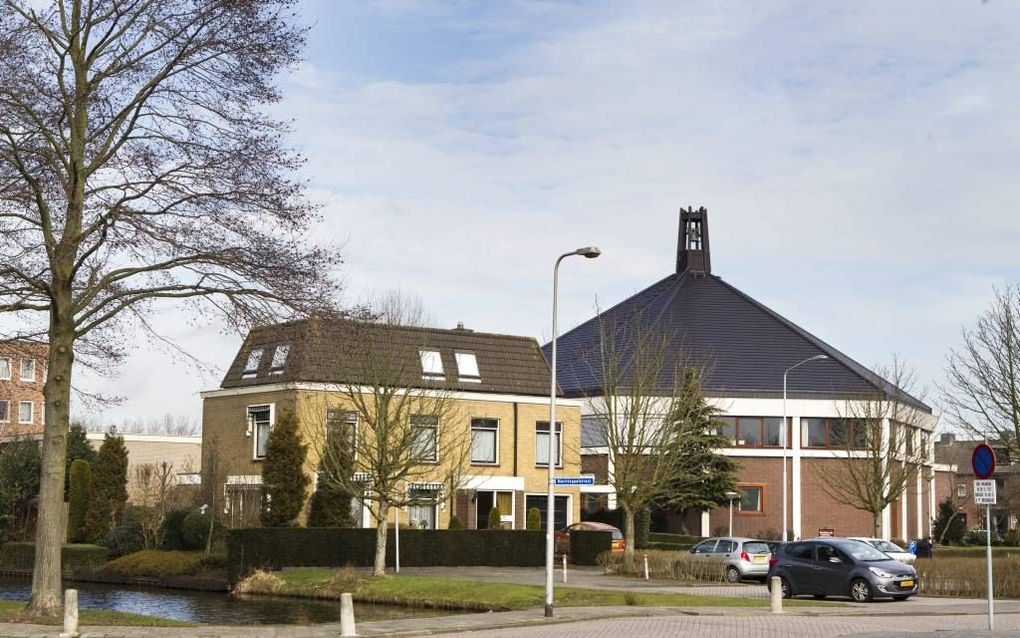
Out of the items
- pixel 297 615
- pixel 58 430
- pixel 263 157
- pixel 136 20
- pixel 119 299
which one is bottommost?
pixel 297 615

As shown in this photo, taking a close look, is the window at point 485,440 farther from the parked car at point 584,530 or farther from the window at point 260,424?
the window at point 260,424

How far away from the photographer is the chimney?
86.9 metres

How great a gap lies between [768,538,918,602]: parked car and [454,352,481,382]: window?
68.8 ft

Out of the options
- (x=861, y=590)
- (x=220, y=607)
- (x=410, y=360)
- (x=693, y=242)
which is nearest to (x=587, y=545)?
(x=410, y=360)

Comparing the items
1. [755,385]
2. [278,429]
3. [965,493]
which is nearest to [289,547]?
[278,429]

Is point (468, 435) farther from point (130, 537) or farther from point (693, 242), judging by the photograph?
point (693, 242)

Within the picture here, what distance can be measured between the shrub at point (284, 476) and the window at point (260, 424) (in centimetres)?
494

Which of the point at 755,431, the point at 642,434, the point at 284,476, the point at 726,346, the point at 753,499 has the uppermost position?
the point at 726,346

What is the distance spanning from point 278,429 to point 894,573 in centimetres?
2180

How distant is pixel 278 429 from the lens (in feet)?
146

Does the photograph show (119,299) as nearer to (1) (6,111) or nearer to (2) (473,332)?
(1) (6,111)

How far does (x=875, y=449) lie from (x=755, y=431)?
57.2 feet

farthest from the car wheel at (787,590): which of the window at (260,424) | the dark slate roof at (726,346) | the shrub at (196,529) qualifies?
the dark slate roof at (726,346)

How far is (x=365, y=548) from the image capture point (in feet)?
140
